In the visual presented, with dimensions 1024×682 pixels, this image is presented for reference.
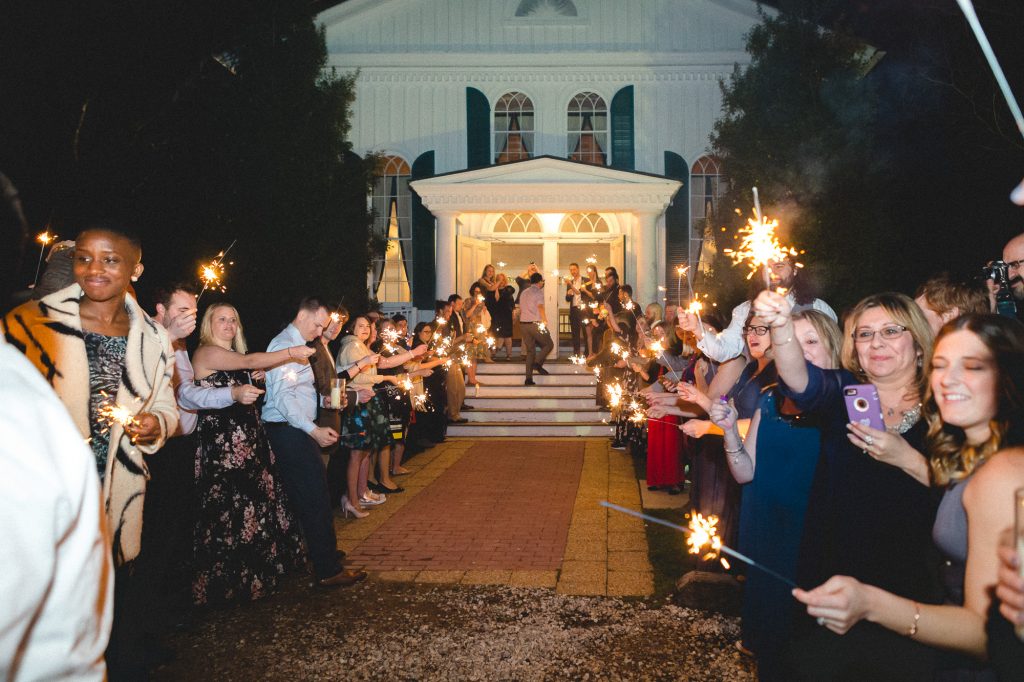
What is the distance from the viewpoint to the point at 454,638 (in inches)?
180

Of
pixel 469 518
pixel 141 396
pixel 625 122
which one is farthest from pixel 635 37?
pixel 141 396

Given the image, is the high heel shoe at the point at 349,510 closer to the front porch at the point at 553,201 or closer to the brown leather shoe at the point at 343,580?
the brown leather shoe at the point at 343,580

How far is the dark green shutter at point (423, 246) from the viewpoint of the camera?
62.6ft

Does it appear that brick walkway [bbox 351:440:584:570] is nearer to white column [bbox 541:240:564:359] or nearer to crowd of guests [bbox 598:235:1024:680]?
crowd of guests [bbox 598:235:1024:680]

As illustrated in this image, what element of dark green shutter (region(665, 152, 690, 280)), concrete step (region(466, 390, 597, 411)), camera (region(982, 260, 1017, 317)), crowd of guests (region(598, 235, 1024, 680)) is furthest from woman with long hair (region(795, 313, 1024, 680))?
dark green shutter (region(665, 152, 690, 280))

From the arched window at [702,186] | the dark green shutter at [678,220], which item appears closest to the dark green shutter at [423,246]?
the dark green shutter at [678,220]

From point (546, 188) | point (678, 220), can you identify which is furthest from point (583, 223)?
point (546, 188)

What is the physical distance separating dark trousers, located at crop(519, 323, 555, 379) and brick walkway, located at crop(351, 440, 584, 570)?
13.7 ft

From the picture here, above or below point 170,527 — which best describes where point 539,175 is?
above

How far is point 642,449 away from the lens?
1127cm

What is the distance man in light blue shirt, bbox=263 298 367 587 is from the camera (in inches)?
206

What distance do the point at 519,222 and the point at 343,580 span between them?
15.0 meters

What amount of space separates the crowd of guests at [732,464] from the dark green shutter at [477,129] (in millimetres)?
12908

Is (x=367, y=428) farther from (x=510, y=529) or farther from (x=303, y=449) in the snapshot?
(x=303, y=449)
